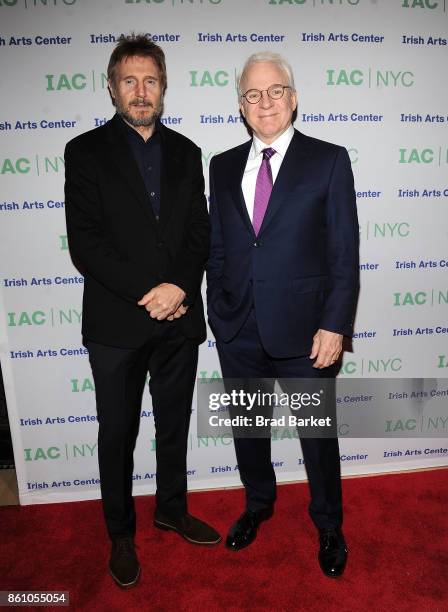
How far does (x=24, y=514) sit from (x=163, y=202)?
6.21 ft

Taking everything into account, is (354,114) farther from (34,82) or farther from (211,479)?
(211,479)

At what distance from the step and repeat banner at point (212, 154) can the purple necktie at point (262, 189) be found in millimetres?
502

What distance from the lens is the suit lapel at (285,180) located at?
2096 mm

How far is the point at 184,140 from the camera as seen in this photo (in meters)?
2.36

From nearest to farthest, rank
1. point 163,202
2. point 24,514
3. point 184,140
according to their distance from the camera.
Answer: point 163,202 < point 184,140 < point 24,514

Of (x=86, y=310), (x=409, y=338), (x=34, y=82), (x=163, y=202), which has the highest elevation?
(x=34, y=82)

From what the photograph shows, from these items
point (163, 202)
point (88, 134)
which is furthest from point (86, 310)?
point (88, 134)

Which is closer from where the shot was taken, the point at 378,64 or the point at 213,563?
the point at 213,563

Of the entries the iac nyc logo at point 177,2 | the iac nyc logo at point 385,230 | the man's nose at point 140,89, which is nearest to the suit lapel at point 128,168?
the man's nose at point 140,89

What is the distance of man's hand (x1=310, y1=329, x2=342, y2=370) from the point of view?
7.06ft

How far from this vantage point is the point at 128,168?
6.98 feet

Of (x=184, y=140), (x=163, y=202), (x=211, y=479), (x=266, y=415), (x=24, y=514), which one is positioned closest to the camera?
(x=163, y=202)

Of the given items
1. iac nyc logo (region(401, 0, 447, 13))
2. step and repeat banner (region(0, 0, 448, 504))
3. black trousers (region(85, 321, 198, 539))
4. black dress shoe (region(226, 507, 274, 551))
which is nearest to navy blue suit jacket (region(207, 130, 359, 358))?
black trousers (region(85, 321, 198, 539))

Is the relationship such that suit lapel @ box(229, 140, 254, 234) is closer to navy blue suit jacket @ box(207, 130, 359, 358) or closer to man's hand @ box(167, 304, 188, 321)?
navy blue suit jacket @ box(207, 130, 359, 358)
